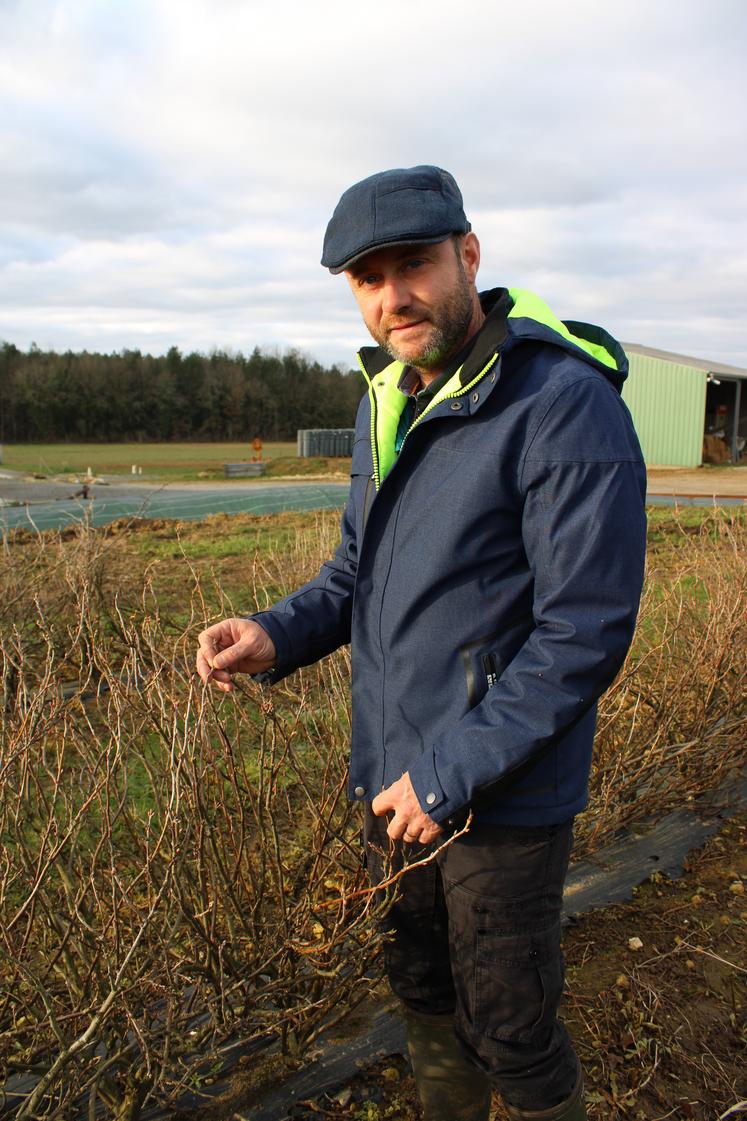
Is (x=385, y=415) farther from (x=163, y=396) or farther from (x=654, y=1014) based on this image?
(x=163, y=396)

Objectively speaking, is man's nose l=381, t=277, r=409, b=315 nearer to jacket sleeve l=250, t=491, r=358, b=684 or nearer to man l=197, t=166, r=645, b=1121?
man l=197, t=166, r=645, b=1121

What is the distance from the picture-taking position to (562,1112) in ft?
5.94

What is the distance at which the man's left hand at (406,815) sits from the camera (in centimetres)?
161

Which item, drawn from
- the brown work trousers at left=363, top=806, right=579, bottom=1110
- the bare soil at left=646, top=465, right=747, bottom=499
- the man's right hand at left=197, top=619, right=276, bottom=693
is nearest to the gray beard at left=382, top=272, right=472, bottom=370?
the man's right hand at left=197, top=619, right=276, bottom=693

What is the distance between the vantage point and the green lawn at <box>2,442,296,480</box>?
115 feet

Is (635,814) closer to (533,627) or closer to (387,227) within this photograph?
(533,627)

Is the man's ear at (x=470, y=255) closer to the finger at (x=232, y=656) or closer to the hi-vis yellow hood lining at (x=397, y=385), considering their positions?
the hi-vis yellow hood lining at (x=397, y=385)

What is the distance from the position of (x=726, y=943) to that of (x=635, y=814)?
2.07 feet

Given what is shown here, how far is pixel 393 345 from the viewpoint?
1830 millimetres

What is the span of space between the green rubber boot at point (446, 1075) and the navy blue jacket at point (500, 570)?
0.60 meters

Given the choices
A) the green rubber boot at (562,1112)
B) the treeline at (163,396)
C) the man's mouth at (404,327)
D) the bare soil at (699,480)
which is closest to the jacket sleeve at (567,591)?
the man's mouth at (404,327)

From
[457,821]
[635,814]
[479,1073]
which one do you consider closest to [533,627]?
[457,821]

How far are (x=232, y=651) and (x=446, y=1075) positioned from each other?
1.10 m

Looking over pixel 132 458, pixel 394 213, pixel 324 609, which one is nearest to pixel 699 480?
pixel 324 609
